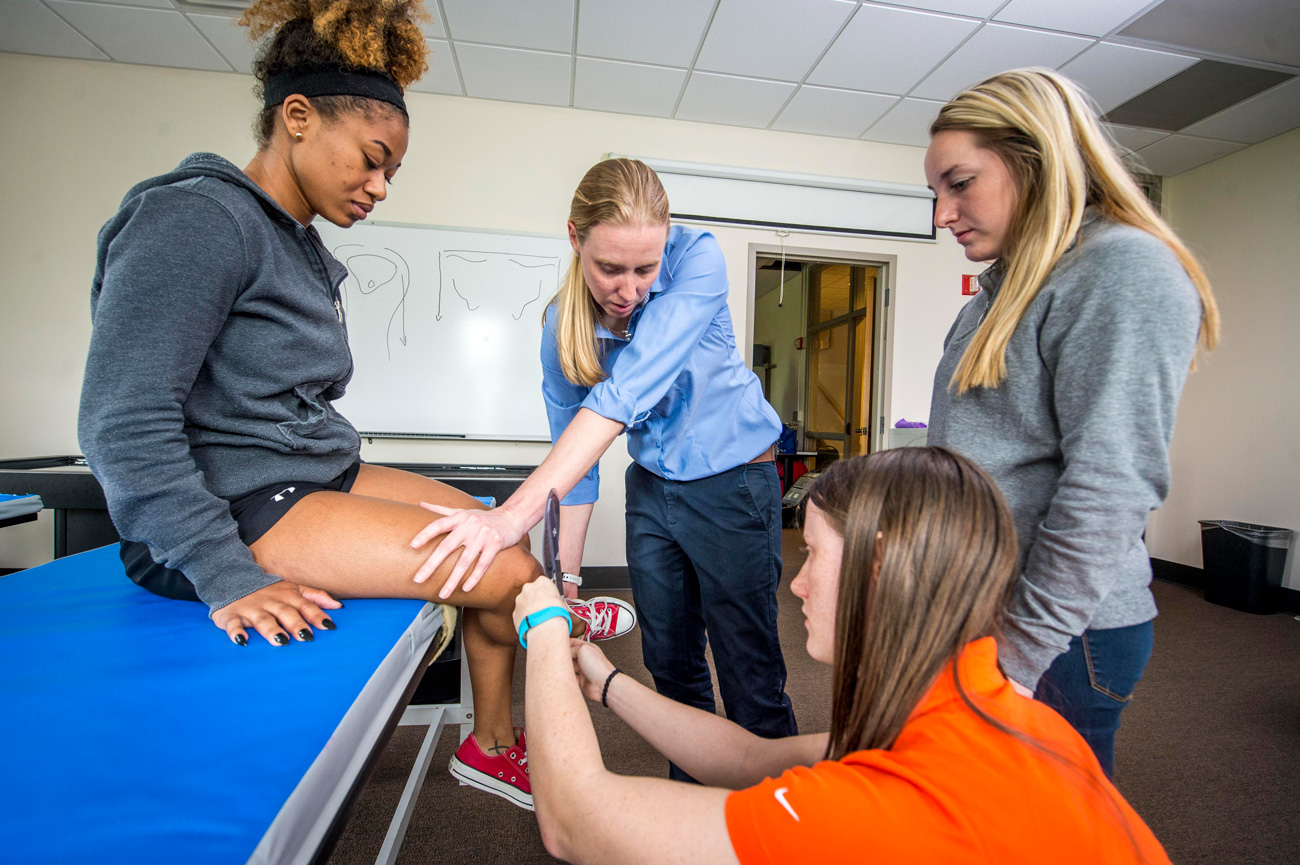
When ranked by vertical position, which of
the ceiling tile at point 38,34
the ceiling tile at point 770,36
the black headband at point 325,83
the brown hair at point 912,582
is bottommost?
the brown hair at point 912,582

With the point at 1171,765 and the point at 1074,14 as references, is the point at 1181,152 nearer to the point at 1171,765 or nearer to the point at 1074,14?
the point at 1074,14

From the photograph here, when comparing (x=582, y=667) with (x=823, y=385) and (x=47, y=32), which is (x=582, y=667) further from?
(x=823, y=385)

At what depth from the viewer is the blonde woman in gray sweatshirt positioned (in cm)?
64

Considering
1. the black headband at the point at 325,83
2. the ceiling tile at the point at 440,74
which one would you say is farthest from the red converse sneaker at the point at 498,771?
the ceiling tile at the point at 440,74

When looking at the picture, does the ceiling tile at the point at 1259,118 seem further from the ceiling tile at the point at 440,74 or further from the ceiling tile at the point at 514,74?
the ceiling tile at the point at 440,74

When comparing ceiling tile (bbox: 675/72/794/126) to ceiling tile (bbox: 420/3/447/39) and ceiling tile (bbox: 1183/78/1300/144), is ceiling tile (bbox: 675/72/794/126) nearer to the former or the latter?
ceiling tile (bbox: 420/3/447/39)

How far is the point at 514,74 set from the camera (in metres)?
2.94

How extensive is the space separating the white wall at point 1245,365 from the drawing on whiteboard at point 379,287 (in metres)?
4.42

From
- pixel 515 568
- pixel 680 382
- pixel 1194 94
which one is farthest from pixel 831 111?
pixel 515 568

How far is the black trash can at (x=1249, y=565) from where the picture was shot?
125 inches

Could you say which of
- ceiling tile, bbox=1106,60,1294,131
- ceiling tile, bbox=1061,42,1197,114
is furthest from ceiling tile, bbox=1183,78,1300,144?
ceiling tile, bbox=1061,42,1197,114

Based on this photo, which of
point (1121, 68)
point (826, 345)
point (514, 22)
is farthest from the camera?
point (826, 345)

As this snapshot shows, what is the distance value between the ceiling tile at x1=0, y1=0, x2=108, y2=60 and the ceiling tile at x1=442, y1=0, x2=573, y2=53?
174cm

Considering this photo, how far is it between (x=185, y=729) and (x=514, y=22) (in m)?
2.87
